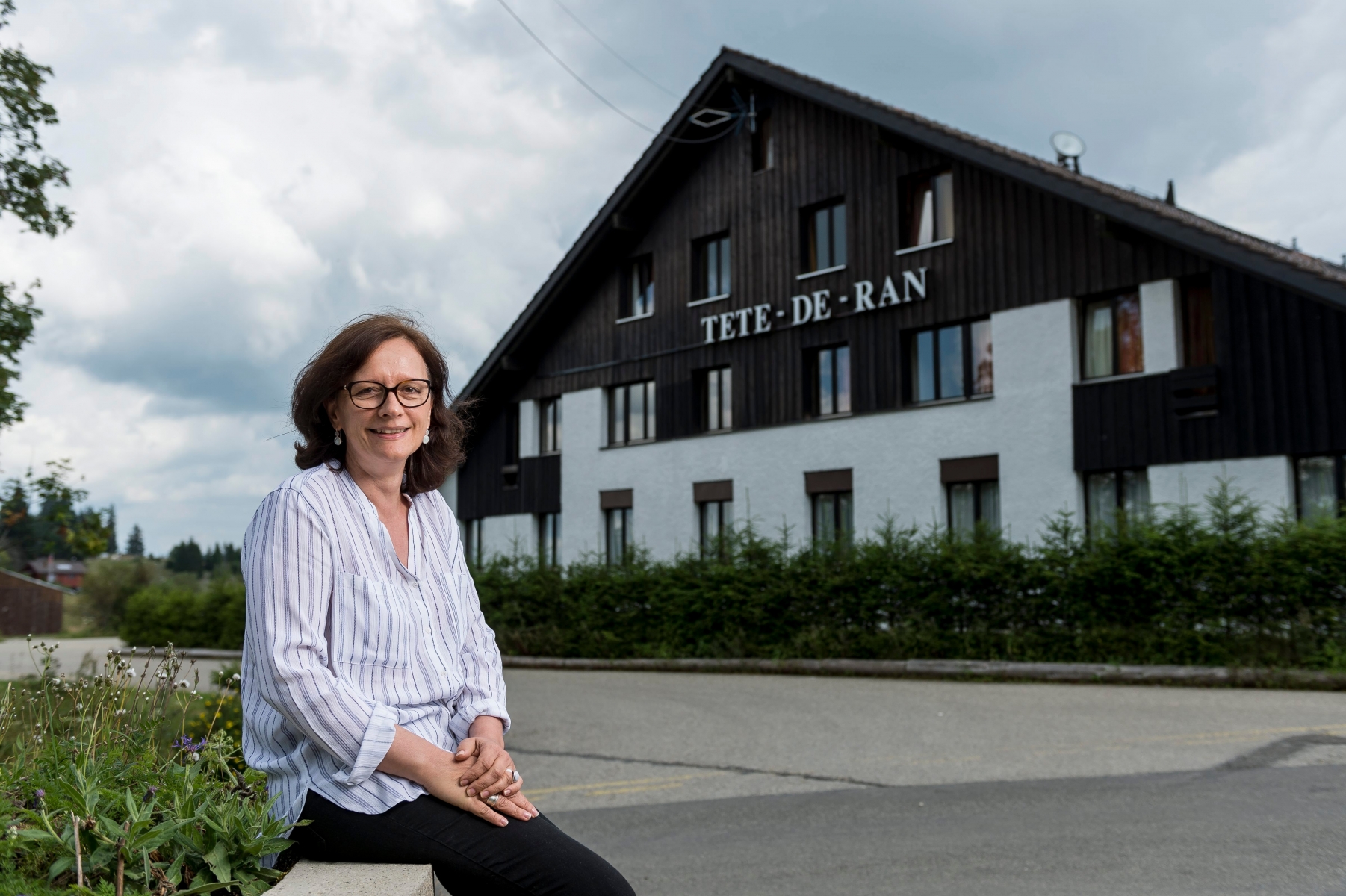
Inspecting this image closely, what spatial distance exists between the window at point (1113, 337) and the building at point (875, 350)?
4 centimetres

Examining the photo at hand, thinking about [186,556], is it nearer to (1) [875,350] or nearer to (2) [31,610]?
(2) [31,610]

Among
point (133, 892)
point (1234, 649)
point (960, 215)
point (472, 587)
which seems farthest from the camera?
point (960, 215)

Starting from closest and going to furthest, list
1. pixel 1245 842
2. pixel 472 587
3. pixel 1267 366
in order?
pixel 472 587 → pixel 1245 842 → pixel 1267 366

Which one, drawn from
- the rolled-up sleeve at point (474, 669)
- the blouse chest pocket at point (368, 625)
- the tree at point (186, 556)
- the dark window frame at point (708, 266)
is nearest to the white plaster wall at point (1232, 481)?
the dark window frame at point (708, 266)

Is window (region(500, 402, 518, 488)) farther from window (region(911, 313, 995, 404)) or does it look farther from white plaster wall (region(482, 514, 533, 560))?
window (region(911, 313, 995, 404))

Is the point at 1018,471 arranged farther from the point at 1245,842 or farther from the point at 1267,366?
the point at 1245,842

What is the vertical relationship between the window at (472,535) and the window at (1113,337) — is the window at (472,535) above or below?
below

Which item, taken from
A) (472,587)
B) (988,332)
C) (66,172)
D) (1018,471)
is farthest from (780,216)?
(472,587)

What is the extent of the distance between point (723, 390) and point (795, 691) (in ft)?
36.3

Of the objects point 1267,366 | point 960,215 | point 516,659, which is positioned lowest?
point 516,659

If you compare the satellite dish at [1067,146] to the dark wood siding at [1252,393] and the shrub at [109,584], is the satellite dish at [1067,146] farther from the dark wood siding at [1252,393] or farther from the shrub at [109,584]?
the shrub at [109,584]

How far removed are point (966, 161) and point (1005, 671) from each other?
9.65 metres

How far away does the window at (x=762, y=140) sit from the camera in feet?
80.5

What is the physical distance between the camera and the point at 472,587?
2.93 metres
